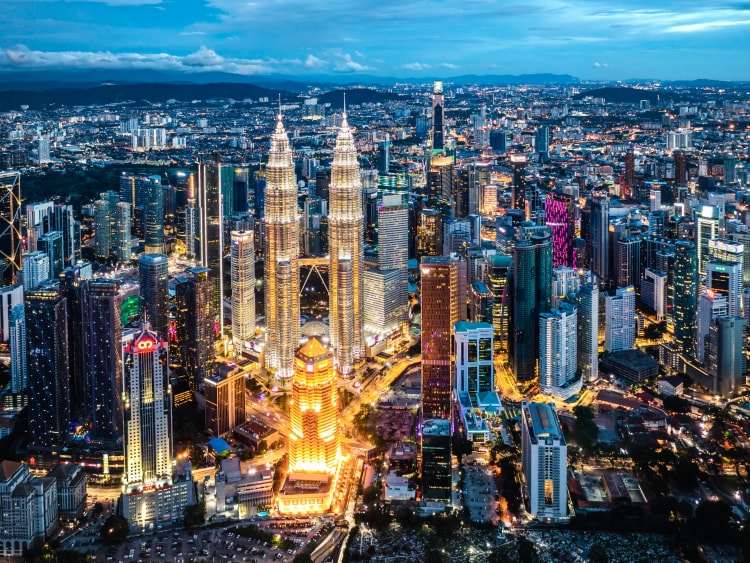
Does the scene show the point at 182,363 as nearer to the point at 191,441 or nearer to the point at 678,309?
the point at 191,441

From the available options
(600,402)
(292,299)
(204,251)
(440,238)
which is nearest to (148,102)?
(204,251)

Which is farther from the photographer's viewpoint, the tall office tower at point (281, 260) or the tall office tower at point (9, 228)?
the tall office tower at point (9, 228)

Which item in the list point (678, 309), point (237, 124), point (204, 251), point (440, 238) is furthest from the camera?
point (237, 124)

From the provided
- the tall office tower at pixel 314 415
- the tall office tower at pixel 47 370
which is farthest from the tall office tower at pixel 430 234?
the tall office tower at pixel 47 370

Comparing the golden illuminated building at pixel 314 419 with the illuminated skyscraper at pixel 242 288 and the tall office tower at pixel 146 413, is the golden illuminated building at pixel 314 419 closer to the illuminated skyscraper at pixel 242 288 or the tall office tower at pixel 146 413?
the tall office tower at pixel 146 413

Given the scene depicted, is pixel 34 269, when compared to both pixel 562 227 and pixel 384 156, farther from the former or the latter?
pixel 384 156

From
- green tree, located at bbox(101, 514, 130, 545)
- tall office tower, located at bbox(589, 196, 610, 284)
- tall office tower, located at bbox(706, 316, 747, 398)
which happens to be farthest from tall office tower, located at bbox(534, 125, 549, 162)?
green tree, located at bbox(101, 514, 130, 545)

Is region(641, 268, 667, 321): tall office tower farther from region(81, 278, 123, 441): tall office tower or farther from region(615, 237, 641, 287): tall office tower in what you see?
region(81, 278, 123, 441): tall office tower
